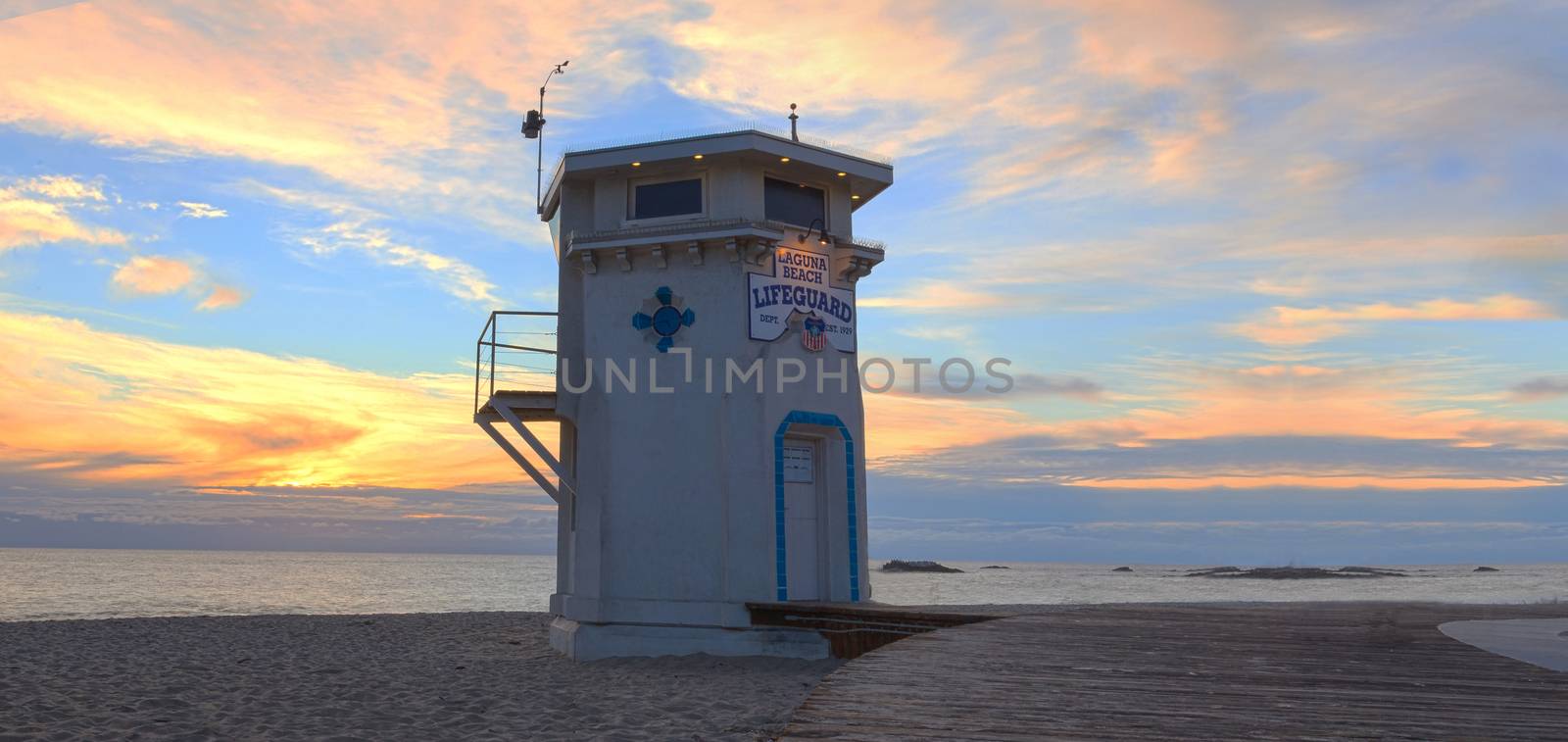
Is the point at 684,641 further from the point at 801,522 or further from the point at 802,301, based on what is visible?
the point at 802,301

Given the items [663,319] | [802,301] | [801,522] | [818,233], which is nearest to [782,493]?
[801,522]

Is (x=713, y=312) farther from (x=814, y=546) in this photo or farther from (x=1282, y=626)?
(x=1282, y=626)

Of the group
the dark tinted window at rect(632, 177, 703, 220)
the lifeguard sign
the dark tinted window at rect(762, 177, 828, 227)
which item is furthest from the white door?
the dark tinted window at rect(632, 177, 703, 220)

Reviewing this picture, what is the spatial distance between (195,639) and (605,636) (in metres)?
9.48

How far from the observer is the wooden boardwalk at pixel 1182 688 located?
5.57 meters

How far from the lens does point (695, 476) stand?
1691cm

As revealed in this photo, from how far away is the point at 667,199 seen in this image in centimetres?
1783

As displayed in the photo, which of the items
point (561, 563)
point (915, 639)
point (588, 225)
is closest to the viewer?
point (915, 639)

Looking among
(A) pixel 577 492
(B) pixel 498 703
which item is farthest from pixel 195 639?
(B) pixel 498 703

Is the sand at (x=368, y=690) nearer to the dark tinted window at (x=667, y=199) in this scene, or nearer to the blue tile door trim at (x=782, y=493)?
the blue tile door trim at (x=782, y=493)

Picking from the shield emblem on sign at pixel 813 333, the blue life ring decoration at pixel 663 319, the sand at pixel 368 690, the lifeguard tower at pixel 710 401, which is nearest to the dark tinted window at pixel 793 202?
the lifeguard tower at pixel 710 401

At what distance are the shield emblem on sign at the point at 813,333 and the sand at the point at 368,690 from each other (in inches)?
198

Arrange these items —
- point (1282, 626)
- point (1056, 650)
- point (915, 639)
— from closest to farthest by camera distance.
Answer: point (1056, 650) < point (915, 639) < point (1282, 626)

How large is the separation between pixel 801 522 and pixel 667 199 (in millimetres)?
5790
